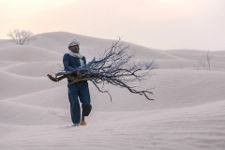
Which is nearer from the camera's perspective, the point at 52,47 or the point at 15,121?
the point at 15,121

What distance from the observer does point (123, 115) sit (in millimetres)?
12484

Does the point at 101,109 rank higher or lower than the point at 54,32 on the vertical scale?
lower

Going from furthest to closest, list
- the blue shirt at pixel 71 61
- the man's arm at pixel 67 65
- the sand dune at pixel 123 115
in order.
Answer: the blue shirt at pixel 71 61, the man's arm at pixel 67 65, the sand dune at pixel 123 115

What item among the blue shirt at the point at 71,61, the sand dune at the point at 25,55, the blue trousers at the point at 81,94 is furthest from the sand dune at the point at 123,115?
the sand dune at the point at 25,55

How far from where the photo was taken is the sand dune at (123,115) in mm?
5219

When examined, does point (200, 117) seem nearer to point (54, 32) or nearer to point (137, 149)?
point (137, 149)

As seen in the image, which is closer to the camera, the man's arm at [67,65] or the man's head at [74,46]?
the man's arm at [67,65]

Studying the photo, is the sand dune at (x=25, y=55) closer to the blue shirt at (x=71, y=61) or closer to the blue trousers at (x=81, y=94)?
the blue trousers at (x=81, y=94)

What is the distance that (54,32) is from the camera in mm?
80375

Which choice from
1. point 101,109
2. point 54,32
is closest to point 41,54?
point 54,32

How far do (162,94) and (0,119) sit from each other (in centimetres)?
536

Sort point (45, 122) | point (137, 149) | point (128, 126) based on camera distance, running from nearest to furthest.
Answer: point (137, 149) < point (128, 126) < point (45, 122)

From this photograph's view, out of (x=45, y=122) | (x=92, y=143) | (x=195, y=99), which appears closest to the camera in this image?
(x=92, y=143)

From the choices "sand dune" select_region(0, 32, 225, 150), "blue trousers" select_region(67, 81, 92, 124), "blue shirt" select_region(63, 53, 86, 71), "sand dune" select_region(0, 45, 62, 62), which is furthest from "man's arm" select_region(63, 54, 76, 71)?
"sand dune" select_region(0, 45, 62, 62)
